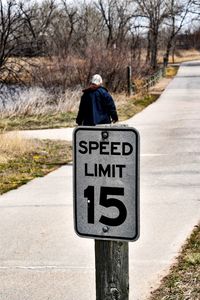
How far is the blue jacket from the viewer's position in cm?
896

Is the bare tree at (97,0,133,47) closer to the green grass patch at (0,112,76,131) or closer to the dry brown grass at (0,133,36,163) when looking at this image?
the green grass patch at (0,112,76,131)

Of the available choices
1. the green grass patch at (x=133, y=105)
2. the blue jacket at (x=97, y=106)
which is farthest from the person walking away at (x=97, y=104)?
the green grass patch at (x=133, y=105)

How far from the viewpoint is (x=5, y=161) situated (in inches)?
409

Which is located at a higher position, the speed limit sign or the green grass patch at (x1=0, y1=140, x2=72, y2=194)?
the speed limit sign

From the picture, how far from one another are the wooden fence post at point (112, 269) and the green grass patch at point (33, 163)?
562cm

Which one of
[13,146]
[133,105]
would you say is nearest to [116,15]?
[133,105]

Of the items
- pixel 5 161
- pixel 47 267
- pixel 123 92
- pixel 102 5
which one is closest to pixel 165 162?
pixel 5 161

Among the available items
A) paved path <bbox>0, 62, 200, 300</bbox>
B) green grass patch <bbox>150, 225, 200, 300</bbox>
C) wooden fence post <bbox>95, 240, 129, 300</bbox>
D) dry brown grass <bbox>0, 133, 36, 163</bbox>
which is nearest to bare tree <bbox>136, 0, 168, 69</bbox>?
dry brown grass <bbox>0, 133, 36, 163</bbox>

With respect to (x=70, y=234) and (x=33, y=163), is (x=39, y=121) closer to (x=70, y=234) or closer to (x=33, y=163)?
(x=33, y=163)

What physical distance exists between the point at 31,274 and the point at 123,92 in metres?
21.7

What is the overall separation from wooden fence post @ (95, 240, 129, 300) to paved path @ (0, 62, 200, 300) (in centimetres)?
172

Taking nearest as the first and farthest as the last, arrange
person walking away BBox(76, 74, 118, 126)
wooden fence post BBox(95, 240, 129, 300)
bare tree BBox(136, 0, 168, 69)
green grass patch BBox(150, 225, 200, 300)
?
Answer: wooden fence post BBox(95, 240, 129, 300) < green grass patch BBox(150, 225, 200, 300) < person walking away BBox(76, 74, 118, 126) < bare tree BBox(136, 0, 168, 69)

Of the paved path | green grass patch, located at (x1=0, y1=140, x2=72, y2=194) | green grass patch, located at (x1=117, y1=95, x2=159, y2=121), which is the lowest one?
green grass patch, located at (x1=117, y1=95, x2=159, y2=121)

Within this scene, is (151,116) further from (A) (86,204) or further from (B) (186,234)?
(A) (86,204)
